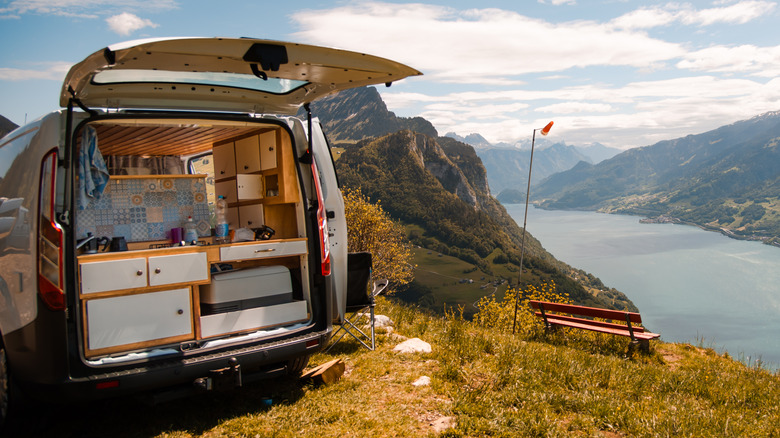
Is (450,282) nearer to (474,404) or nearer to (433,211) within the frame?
(433,211)

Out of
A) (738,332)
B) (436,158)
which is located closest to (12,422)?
(738,332)

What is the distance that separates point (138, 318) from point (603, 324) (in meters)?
6.95

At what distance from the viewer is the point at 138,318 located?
3.73 meters

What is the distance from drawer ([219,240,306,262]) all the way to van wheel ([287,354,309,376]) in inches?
37.8

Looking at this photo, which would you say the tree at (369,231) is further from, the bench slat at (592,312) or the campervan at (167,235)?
the campervan at (167,235)

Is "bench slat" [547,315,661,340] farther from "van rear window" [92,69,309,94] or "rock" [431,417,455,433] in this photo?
"van rear window" [92,69,309,94]

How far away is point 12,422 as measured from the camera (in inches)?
138

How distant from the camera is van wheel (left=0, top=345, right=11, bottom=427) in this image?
341cm

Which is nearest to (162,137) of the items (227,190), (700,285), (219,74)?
(227,190)

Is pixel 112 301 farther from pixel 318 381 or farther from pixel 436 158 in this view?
pixel 436 158

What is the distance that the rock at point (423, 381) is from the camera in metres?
4.66

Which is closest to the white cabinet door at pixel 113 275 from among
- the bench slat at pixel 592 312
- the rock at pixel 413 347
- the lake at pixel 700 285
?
the rock at pixel 413 347

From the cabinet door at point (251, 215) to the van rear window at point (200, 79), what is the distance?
5.13ft

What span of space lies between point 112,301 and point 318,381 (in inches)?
76.3
